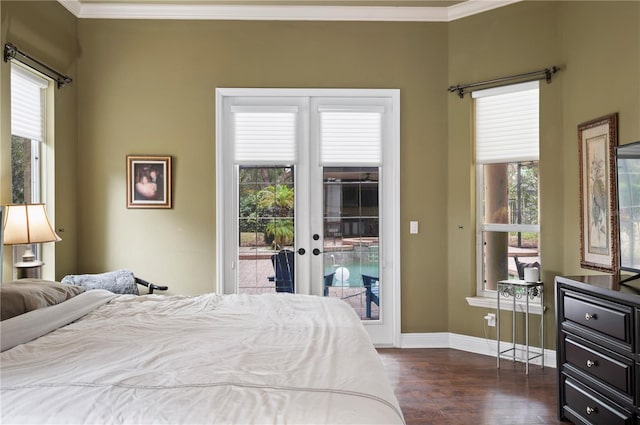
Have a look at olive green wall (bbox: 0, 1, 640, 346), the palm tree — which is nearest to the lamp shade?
olive green wall (bbox: 0, 1, 640, 346)

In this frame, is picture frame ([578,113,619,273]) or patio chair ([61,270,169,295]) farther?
patio chair ([61,270,169,295])

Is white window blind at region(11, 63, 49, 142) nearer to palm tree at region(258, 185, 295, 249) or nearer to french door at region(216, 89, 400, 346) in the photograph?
french door at region(216, 89, 400, 346)

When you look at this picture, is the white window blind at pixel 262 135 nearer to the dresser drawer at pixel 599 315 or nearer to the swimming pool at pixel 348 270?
the swimming pool at pixel 348 270

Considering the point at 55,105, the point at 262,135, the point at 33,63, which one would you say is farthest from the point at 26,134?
the point at 262,135

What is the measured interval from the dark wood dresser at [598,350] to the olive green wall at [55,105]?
3.72 meters

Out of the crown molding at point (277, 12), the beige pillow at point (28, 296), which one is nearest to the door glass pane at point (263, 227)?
the crown molding at point (277, 12)

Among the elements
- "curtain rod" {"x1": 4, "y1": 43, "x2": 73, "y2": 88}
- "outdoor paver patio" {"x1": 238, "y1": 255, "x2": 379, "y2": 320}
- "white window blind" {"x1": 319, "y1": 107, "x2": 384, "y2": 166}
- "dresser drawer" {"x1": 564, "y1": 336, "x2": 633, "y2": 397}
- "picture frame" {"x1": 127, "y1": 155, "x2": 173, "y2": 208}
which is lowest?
"dresser drawer" {"x1": 564, "y1": 336, "x2": 633, "y2": 397}

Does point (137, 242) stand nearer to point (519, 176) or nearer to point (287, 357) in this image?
point (287, 357)

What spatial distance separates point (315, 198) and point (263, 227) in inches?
22.6

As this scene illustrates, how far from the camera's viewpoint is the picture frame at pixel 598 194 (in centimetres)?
302

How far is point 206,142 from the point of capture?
13.6 ft

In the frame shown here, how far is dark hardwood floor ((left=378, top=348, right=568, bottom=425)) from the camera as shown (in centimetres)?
280

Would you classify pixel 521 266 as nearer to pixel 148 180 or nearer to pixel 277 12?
pixel 277 12

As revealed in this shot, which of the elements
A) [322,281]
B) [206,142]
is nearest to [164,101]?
[206,142]
